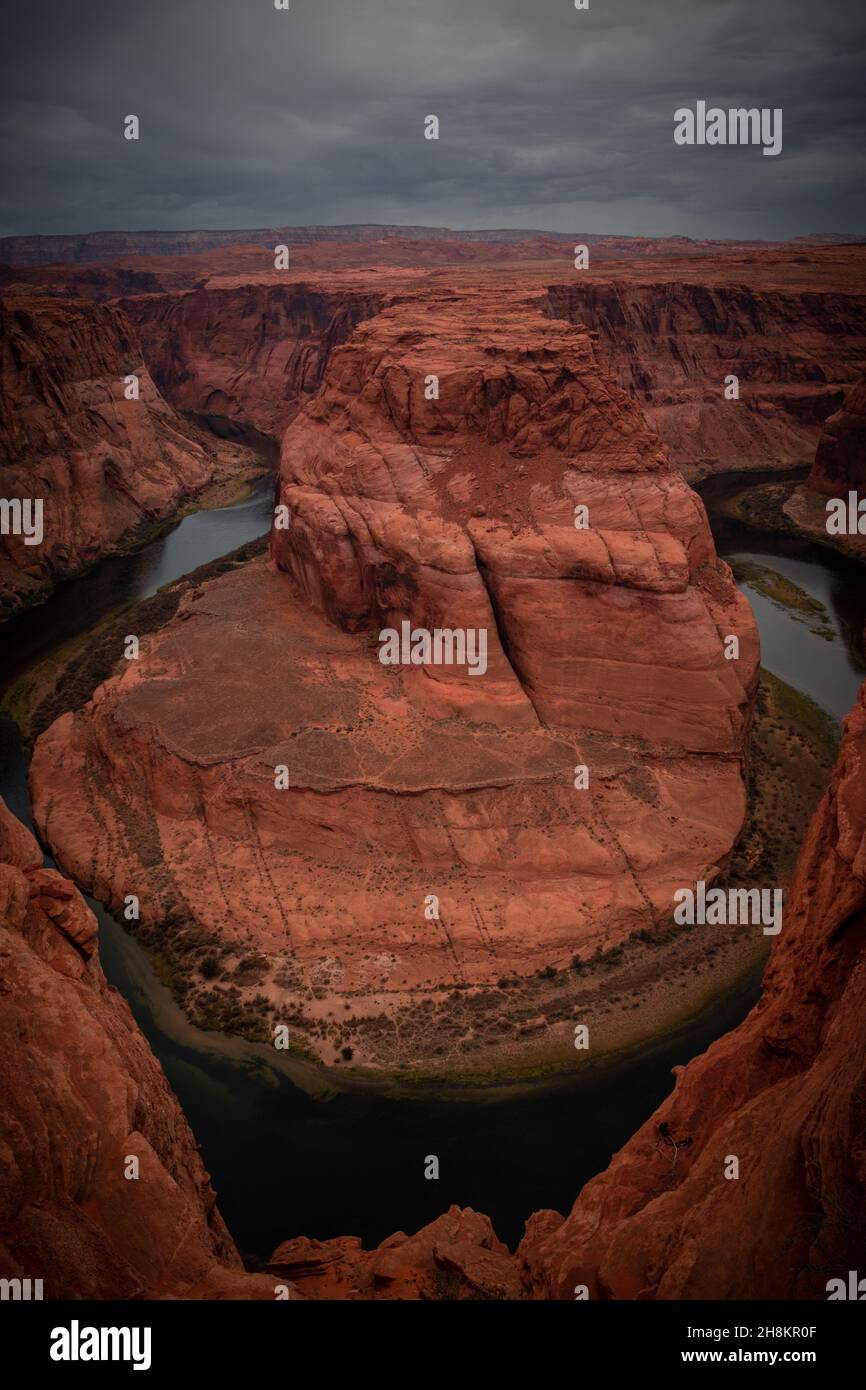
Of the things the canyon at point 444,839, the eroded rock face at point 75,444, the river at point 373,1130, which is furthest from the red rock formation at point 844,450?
the river at point 373,1130

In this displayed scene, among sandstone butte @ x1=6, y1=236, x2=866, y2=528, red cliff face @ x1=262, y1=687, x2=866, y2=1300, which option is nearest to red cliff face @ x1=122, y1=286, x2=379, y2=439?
sandstone butte @ x1=6, y1=236, x2=866, y2=528

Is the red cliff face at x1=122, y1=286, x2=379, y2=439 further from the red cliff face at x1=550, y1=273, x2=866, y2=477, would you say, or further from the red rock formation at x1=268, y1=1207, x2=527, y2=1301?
the red rock formation at x1=268, y1=1207, x2=527, y2=1301

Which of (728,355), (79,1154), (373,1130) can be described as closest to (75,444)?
(373,1130)

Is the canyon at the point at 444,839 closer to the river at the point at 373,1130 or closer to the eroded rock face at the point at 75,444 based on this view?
the river at the point at 373,1130

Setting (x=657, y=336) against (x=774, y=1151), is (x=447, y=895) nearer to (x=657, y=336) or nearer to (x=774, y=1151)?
(x=774, y=1151)

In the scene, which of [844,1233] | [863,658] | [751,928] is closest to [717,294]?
[863,658]

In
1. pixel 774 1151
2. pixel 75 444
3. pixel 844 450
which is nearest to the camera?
pixel 774 1151
